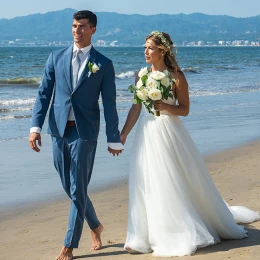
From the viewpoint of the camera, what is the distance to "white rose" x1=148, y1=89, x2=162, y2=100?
5.55 metres

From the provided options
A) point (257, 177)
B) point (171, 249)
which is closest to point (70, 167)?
point (171, 249)

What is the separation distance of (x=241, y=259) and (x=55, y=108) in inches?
72.6

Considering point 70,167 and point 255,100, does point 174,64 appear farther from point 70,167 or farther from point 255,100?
point 255,100

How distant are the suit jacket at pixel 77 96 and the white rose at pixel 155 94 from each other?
0.33m

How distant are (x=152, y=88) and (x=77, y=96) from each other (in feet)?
2.18

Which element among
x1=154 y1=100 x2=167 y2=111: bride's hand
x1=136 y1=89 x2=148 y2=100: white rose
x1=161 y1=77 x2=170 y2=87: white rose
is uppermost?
x1=161 y1=77 x2=170 y2=87: white rose

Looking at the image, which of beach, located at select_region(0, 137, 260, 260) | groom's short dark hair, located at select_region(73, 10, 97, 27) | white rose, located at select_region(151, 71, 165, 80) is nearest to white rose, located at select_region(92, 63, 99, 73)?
groom's short dark hair, located at select_region(73, 10, 97, 27)

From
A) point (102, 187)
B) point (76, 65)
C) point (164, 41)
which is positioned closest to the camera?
point (76, 65)

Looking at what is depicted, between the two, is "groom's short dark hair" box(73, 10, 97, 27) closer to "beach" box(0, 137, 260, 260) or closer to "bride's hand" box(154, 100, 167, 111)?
"bride's hand" box(154, 100, 167, 111)

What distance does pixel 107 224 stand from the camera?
6.71 metres

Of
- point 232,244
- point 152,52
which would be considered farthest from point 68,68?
point 232,244

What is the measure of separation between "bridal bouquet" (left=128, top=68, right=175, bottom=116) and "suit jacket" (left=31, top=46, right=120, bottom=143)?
32cm

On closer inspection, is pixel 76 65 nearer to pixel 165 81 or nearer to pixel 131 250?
pixel 165 81

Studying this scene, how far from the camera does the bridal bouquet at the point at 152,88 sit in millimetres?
5586
